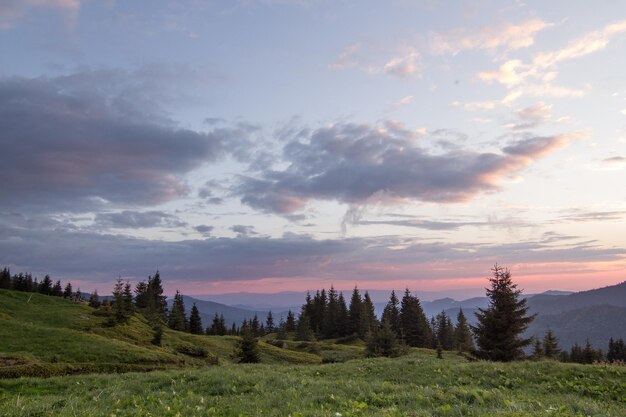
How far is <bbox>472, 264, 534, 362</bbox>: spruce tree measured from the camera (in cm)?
4312

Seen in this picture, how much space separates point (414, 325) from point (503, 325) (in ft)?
219

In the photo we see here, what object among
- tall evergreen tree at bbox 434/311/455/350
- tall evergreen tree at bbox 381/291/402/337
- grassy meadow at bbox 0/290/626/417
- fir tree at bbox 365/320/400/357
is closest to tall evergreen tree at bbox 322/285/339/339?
tall evergreen tree at bbox 381/291/402/337

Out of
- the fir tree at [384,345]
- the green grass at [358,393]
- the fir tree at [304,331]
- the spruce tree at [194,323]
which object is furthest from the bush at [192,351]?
the spruce tree at [194,323]

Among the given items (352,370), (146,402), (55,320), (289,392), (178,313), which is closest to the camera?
(146,402)

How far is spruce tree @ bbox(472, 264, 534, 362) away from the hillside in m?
35.2

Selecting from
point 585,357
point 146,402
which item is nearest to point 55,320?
point 146,402

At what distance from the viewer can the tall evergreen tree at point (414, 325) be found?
10681cm

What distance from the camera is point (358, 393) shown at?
16.0 metres

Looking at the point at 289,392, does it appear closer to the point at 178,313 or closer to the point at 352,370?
the point at 352,370

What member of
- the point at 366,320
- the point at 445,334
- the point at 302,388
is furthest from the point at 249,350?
the point at 445,334

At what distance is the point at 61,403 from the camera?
15445 millimetres

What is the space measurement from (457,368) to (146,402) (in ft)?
57.3

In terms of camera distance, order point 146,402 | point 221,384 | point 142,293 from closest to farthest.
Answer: point 146,402 < point 221,384 < point 142,293

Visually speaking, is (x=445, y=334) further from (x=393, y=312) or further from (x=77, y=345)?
(x=77, y=345)
